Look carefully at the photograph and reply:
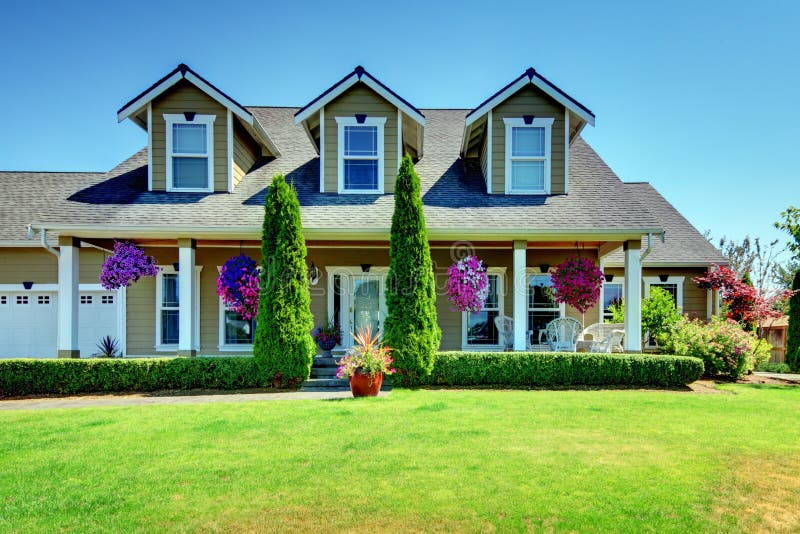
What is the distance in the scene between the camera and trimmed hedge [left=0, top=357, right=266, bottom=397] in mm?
9789

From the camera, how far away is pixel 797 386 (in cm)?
1097

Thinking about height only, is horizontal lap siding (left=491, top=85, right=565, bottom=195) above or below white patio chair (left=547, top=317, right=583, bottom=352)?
above

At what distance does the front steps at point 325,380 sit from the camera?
998 cm

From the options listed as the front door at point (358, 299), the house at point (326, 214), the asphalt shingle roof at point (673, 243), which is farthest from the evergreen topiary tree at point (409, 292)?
the asphalt shingle roof at point (673, 243)

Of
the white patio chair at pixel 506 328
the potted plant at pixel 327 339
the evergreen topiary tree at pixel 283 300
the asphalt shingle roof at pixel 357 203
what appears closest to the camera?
the evergreen topiary tree at pixel 283 300

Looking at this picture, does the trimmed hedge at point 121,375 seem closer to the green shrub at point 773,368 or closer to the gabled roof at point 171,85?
the gabled roof at point 171,85

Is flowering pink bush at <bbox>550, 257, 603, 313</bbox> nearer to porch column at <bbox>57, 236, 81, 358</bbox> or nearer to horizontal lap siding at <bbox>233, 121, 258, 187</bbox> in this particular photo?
horizontal lap siding at <bbox>233, 121, 258, 187</bbox>

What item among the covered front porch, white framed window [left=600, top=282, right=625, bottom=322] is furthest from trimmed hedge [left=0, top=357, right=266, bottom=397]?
white framed window [left=600, top=282, right=625, bottom=322]

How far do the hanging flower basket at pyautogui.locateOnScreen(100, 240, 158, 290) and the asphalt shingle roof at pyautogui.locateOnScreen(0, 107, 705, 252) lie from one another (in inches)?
33.8

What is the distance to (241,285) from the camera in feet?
34.2

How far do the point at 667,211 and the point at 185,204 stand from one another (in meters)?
14.4

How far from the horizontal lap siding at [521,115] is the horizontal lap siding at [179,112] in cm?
613

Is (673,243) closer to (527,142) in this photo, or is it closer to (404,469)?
(527,142)

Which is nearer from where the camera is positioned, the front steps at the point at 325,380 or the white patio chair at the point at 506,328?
the front steps at the point at 325,380
